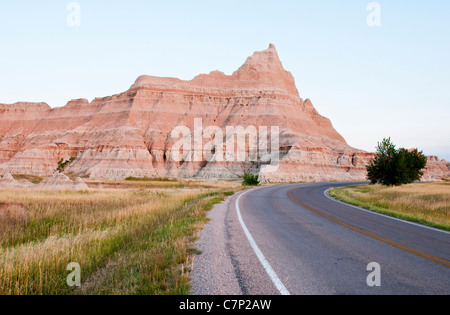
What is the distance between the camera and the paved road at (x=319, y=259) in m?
4.43

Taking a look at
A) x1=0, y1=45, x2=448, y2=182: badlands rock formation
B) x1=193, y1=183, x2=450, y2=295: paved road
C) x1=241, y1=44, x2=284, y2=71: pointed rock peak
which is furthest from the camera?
x1=241, y1=44, x2=284, y2=71: pointed rock peak

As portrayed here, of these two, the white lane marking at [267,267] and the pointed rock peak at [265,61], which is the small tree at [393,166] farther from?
the pointed rock peak at [265,61]

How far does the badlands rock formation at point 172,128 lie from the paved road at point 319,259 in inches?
2272

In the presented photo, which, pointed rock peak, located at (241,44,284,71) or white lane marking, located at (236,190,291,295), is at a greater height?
pointed rock peak, located at (241,44,284,71)

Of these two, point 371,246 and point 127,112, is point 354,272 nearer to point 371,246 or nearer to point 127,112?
point 371,246

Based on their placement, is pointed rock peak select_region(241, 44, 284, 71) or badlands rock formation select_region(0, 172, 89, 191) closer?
badlands rock formation select_region(0, 172, 89, 191)

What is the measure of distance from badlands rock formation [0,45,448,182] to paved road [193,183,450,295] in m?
57.7

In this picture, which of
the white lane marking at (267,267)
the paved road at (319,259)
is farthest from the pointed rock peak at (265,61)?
the white lane marking at (267,267)

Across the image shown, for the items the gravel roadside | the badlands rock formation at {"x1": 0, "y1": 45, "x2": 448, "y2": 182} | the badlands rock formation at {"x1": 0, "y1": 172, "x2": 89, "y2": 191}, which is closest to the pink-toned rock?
the badlands rock formation at {"x1": 0, "y1": 172, "x2": 89, "y2": 191}

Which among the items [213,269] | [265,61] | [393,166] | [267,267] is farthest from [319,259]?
[265,61]

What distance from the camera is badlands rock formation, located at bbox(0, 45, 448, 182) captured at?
81875mm

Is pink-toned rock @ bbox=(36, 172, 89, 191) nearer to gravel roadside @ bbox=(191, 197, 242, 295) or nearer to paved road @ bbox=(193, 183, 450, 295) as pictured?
paved road @ bbox=(193, 183, 450, 295)

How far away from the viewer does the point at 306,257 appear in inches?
238
